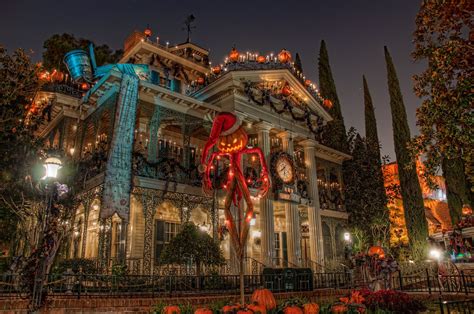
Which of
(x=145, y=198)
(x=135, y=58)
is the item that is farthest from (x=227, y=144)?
(x=135, y=58)

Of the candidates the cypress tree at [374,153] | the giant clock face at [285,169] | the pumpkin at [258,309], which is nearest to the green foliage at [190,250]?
the giant clock face at [285,169]

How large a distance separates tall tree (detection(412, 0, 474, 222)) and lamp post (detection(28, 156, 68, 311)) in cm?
971

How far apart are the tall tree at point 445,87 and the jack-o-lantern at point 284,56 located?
32.7 feet

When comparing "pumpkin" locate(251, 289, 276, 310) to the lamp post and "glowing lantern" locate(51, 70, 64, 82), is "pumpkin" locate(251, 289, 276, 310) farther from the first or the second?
"glowing lantern" locate(51, 70, 64, 82)

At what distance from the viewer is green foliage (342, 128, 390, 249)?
2490 centimetres

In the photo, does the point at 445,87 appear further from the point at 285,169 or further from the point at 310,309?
the point at 285,169

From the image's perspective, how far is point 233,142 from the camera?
6.94 meters

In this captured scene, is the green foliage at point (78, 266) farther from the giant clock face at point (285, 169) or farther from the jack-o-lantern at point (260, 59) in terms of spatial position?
the jack-o-lantern at point (260, 59)

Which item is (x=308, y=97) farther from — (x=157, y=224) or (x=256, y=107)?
(x=157, y=224)

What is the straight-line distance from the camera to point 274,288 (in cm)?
1255

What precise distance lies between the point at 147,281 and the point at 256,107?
10.7m

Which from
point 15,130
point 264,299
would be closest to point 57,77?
point 15,130

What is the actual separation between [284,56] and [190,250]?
12837mm

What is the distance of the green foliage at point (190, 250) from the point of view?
39.9 ft
